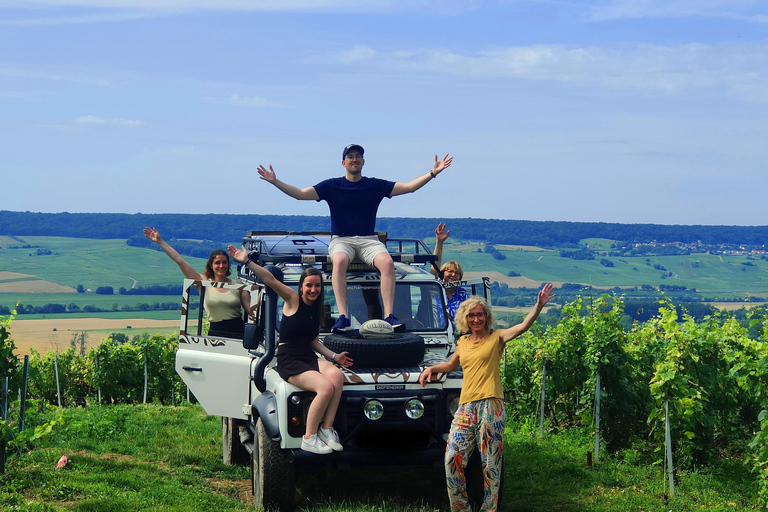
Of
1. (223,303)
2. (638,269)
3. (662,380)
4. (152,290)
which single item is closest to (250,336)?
(223,303)

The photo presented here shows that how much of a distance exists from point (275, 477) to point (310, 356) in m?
1.06

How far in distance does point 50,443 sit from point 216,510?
3322 mm

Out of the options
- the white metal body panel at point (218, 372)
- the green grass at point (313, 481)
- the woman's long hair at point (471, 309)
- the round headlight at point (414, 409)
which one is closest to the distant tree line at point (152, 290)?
the green grass at point (313, 481)

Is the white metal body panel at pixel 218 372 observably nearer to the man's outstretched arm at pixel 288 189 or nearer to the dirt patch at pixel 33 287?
the man's outstretched arm at pixel 288 189

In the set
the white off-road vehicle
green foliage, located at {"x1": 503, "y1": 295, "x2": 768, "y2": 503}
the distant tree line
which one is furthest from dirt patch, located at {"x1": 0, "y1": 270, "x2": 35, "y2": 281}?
the white off-road vehicle

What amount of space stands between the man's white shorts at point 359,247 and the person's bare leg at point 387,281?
15 centimetres

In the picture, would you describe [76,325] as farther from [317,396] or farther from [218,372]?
[317,396]

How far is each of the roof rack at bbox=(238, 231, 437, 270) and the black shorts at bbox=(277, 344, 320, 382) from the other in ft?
5.46

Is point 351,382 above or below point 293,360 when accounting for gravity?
below

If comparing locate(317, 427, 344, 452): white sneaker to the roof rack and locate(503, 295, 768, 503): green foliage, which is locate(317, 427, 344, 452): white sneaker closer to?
the roof rack

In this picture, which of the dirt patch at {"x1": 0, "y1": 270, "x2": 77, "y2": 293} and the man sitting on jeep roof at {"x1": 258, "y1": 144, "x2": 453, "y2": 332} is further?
the dirt patch at {"x1": 0, "y1": 270, "x2": 77, "y2": 293}

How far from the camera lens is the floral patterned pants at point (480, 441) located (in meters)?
6.51

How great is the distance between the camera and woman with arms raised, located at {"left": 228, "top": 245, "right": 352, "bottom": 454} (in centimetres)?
681

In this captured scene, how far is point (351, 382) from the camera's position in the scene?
7055mm
